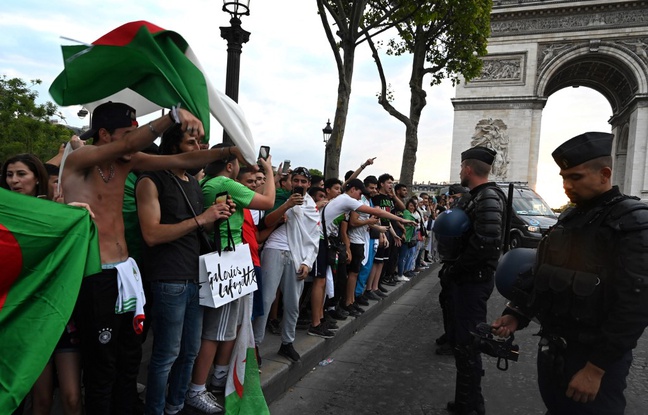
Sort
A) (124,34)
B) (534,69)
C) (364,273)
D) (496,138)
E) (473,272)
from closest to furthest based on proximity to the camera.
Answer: (124,34)
(473,272)
(364,273)
(496,138)
(534,69)

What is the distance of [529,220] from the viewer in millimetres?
15023

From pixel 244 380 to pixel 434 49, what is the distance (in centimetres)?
1595

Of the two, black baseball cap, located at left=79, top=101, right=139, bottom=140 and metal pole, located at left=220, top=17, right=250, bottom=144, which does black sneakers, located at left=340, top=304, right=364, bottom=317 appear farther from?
black baseball cap, located at left=79, top=101, right=139, bottom=140

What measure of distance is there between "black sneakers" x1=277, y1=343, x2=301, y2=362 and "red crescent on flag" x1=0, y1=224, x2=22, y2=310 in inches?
104

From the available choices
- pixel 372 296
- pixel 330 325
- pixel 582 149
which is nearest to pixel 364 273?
pixel 372 296

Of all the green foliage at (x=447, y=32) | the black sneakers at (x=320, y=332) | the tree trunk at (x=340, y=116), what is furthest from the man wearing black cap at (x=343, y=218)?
the green foliage at (x=447, y=32)

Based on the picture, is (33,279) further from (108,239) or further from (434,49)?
(434,49)

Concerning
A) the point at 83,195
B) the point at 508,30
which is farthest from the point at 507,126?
the point at 83,195

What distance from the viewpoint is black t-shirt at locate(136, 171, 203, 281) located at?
9.30ft

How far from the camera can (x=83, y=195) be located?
238cm

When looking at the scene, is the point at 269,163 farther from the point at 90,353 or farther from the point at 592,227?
the point at 592,227

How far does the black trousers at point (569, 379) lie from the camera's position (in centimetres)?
206

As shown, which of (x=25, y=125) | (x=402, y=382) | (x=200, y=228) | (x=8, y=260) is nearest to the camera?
(x=8, y=260)

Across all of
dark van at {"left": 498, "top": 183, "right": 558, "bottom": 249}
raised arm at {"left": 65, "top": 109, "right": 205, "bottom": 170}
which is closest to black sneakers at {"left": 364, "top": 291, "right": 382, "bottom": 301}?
raised arm at {"left": 65, "top": 109, "right": 205, "bottom": 170}
